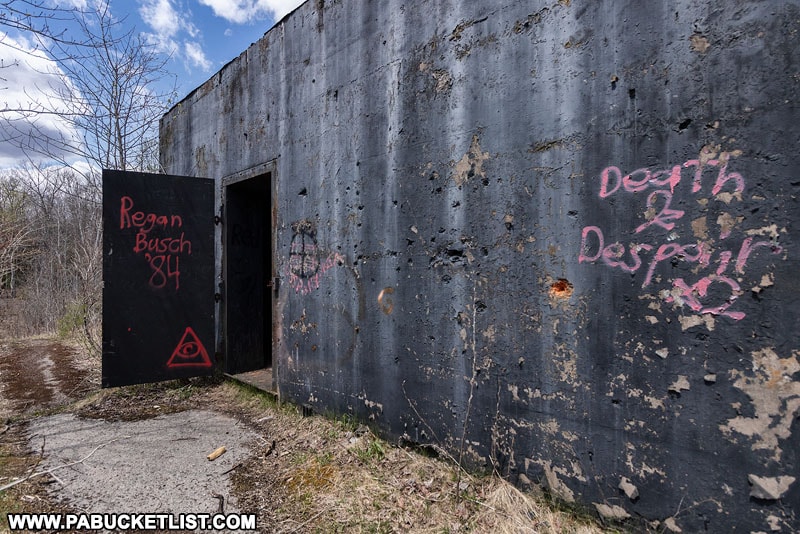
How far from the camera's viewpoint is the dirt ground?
2.29 meters

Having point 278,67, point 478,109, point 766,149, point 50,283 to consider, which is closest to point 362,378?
point 478,109

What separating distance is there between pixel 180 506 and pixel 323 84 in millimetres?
3225

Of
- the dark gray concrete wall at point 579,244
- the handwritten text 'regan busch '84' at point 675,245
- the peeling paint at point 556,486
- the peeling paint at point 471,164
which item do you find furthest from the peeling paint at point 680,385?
the peeling paint at point 471,164

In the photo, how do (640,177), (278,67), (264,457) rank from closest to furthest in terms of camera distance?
1. (640,177)
2. (264,457)
3. (278,67)

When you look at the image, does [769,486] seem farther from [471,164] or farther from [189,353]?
[189,353]

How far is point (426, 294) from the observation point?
9.41 feet

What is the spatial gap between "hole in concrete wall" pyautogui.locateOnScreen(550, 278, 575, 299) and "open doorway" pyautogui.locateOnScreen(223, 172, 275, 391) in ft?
11.4

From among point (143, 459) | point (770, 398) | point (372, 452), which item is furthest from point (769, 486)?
point (143, 459)

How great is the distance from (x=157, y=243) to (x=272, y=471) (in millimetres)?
2906

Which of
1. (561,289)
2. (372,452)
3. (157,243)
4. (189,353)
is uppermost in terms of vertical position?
(157,243)

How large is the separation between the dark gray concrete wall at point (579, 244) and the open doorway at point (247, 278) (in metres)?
1.91

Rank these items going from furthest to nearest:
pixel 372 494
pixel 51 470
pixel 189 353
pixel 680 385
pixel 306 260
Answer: pixel 189 353 < pixel 306 260 < pixel 51 470 < pixel 372 494 < pixel 680 385

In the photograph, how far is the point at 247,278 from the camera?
515cm

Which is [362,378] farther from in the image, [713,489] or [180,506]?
[713,489]
